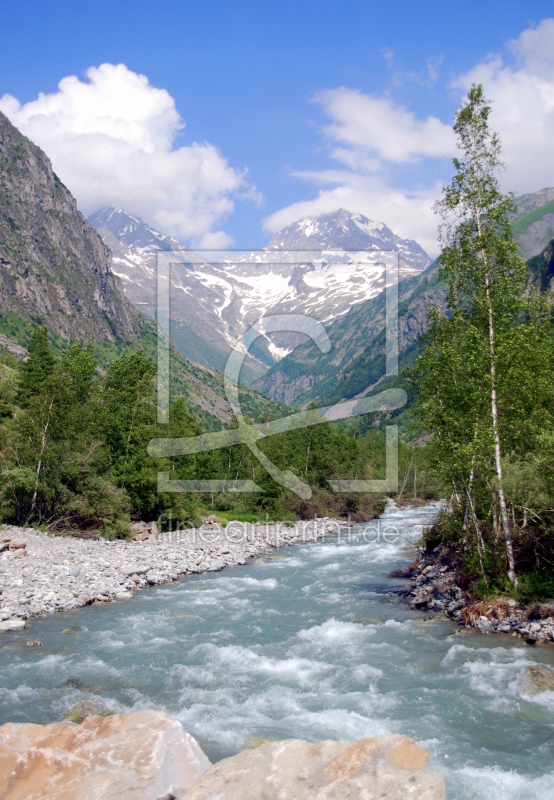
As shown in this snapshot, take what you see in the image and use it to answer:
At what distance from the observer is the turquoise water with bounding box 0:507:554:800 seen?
12.2 m

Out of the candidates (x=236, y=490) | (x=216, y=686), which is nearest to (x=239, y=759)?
(x=216, y=686)

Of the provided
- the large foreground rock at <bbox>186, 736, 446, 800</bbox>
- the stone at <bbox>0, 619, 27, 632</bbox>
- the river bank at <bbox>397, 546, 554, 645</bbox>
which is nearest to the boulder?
the stone at <bbox>0, 619, 27, 632</bbox>

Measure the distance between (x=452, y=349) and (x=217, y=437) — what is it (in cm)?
4230

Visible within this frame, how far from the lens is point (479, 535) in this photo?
21.5 m

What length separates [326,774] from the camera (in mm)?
7488

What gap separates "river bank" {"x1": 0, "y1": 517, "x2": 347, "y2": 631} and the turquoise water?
1.26 m

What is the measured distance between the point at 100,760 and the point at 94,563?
22.7 m

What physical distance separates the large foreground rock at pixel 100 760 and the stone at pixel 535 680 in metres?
9.70

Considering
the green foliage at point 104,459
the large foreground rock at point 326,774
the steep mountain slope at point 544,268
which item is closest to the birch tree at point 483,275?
the large foreground rock at point 326,774

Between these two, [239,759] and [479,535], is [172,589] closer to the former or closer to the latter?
[479,535]

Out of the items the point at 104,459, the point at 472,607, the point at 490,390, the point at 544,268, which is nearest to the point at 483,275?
the point at 490,390

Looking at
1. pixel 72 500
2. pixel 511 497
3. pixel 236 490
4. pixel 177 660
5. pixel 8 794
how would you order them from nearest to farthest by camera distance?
1. pixel 8 794
2. pixel 177 660
3. pixel 511 497
4. pixel 72 500
5. pixel 236 490

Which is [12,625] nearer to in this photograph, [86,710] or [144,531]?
[86,710]

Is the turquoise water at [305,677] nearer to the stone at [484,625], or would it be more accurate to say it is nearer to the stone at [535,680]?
the stone at [535,680]
